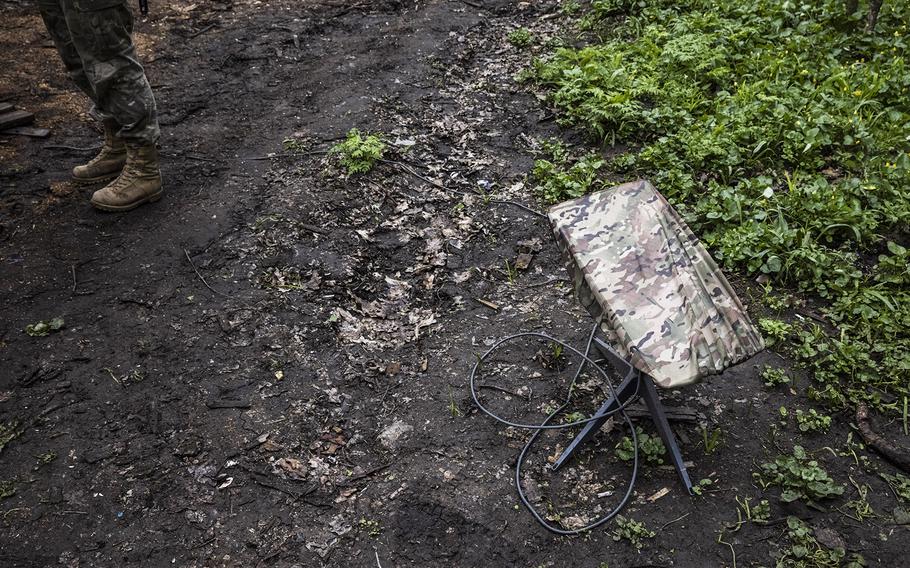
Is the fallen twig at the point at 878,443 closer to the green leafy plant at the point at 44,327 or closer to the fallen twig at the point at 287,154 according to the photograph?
the fallen twig at the point at 287,154

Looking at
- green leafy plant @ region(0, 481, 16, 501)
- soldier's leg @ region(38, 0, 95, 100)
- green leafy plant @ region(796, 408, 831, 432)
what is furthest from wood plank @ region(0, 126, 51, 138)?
green leafy plant @ region(796, 408, 831, 432)

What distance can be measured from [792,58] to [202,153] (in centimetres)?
541

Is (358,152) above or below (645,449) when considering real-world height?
Result: above

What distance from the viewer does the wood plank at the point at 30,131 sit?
543 cm

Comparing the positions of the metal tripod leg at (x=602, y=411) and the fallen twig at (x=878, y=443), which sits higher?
the metal tripod leg at (x=602, y=411)

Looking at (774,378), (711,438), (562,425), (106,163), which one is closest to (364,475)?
(562,425)

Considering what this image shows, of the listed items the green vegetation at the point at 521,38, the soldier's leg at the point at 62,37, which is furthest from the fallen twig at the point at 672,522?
the green vegetation at the point at 521,38

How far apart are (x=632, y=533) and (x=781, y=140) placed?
3.68 m

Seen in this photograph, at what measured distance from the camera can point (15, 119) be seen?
5.45 metres

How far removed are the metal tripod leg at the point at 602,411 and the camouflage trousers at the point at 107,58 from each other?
364 cm

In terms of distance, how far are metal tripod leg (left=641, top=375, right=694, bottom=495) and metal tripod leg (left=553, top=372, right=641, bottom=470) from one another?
0.05 meters

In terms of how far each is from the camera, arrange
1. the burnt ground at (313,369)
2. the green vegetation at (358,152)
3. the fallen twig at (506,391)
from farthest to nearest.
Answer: the green vegetation at (358,152)
the fallen twig at (506,391)
the burnt ground at (313,369)

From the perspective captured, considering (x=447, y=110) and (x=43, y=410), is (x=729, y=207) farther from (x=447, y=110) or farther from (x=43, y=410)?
(x=43, y=410)

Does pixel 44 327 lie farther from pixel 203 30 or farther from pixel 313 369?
pixel 203 30
